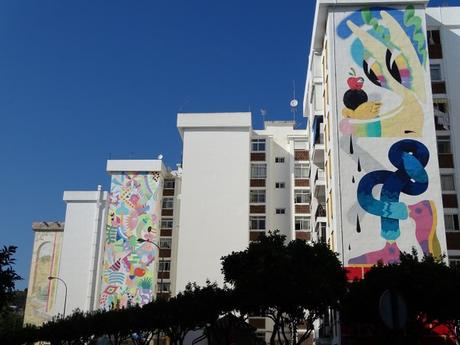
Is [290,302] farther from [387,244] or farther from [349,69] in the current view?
[349,69]

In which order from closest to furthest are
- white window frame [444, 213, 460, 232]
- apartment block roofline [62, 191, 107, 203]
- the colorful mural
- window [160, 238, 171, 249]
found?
white window frame [444, 213, 460, 232]
the colorful mural
window [160, 238, 171, 249]
apartment block roofline [62, 191, 107, 203]

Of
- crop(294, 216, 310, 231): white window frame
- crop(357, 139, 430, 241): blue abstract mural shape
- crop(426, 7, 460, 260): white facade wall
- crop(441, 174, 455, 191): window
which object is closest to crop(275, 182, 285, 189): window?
crop(294, 216, 310, 231): white window frame

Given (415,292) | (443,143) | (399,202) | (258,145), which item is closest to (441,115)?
(443,143)

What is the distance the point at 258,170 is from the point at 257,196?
10.2 ft

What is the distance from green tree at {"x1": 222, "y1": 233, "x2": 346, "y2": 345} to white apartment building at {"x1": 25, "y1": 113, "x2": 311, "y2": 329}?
31115 mm

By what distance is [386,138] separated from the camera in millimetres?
42719

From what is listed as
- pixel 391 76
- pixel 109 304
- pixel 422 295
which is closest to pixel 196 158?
pixel 109 304

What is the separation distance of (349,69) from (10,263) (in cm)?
3275

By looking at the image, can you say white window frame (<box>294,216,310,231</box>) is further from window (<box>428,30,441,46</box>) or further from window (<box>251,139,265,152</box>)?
window (<box>428,30,441,46</box>)

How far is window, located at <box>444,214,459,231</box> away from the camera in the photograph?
42469mm

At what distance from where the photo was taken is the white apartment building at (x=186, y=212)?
210 feet

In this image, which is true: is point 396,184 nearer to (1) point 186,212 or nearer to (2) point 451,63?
(2) point 451,63

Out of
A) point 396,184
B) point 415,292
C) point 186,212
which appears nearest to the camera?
point 415,292

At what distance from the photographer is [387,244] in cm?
4022
